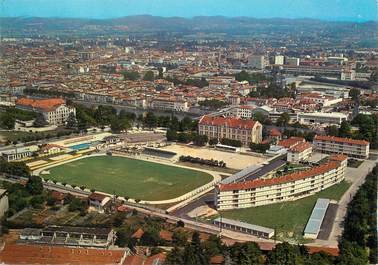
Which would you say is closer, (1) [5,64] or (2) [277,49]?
(1) [5,64]

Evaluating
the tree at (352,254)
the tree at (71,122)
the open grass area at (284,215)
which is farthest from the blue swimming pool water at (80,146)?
the tree at (352,254)

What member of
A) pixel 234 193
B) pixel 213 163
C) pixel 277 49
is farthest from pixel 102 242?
pixel 277 49

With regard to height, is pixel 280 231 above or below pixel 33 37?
A: below

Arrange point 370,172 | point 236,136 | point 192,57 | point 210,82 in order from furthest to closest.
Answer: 1. point 192,57
2. point 210,82
3. point 236,136
4. point 370,172

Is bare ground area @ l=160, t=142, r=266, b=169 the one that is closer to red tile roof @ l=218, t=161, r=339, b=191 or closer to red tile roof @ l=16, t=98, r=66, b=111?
red tile roof @ l=218, t=161, r=339, b=191

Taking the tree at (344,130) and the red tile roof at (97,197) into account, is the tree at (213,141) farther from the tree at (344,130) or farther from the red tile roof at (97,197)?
the red tile roof at (97,197)

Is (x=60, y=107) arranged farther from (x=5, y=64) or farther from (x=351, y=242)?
(x=351, y=242)
